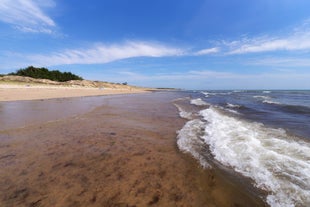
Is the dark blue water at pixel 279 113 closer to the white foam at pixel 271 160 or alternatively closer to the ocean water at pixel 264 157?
the ocean water at pixel 264 157

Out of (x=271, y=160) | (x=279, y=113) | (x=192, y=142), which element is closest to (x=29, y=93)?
(x=192, y=142)

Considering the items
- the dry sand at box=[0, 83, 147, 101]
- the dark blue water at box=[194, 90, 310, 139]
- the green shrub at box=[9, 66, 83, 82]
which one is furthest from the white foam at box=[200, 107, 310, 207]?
the green shrub at box=[9, 66, 83, 82]

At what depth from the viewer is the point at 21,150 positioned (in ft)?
14.4

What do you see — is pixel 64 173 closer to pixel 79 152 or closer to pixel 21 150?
pixel 79 152

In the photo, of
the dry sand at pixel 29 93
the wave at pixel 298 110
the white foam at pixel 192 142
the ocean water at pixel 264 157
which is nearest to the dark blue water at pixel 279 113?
the wave at pixel 298 110

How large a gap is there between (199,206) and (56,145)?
165 inches

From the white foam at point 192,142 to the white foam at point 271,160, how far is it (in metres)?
0.34

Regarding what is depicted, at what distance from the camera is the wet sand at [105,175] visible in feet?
8.77

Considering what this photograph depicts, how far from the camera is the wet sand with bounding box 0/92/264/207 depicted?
2.67 m

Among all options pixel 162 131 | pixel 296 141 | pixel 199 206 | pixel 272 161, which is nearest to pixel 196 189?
pixel 199 206

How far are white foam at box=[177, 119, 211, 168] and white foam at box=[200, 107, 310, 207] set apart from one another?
34cm

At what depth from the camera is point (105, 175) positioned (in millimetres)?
3361

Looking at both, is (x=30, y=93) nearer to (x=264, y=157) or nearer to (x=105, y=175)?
(x=105, y=175)

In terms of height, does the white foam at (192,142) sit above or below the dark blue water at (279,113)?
above
